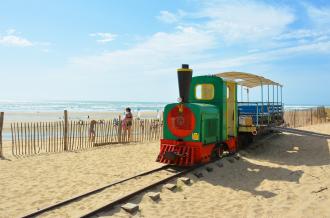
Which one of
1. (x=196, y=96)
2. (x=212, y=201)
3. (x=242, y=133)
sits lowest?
(x=212, y=201)

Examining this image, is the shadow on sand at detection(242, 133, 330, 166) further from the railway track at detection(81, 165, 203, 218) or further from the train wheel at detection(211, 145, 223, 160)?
the railway track at detection(81, 165, 203, 218)

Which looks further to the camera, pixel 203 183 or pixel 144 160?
pixel 144 160

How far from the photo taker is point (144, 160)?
11141 millimetres

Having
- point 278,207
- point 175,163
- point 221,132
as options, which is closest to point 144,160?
point 175,163

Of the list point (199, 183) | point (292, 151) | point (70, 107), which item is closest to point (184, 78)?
point (199, 183)

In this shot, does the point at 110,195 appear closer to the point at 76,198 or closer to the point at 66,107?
the point at 76,198

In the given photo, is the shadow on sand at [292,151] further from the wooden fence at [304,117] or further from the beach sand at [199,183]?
the wooden fence at [304,117]

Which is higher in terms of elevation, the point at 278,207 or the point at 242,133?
the point at 242,133

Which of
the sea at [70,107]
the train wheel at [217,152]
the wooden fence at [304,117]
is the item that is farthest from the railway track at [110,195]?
the sea at [70,107]

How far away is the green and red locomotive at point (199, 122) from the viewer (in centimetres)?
952

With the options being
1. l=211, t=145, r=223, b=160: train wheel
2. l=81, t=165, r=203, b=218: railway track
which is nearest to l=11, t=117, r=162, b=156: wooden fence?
l=211, t=145, r=223, b=160: train wheel

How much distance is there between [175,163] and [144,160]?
1.76 meters

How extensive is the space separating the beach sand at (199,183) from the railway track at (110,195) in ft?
0.64

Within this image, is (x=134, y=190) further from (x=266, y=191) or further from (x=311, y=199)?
(x=311, y=199)
